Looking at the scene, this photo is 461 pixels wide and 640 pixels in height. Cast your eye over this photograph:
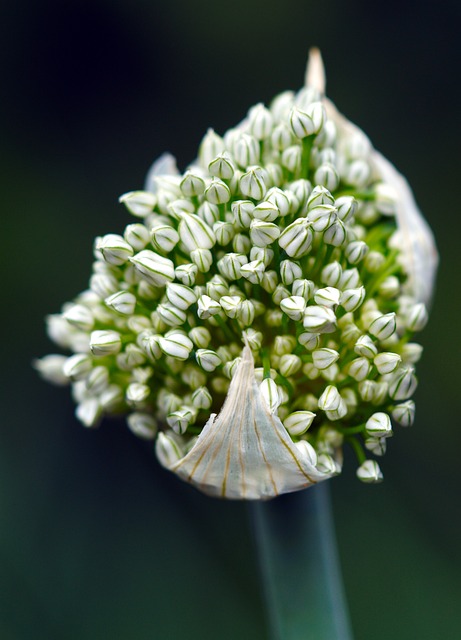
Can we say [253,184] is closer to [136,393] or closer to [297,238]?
[297,238]

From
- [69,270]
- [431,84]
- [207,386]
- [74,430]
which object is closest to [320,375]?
[207,386]

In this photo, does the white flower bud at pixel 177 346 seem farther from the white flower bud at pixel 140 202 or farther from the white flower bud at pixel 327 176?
the white flower bud at pixel 327 176

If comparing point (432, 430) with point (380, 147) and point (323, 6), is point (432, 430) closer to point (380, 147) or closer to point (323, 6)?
point (380, 147)

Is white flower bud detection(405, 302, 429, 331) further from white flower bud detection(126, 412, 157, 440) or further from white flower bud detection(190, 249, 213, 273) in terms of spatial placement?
white flower bud detection(126, 412, 157, 440)

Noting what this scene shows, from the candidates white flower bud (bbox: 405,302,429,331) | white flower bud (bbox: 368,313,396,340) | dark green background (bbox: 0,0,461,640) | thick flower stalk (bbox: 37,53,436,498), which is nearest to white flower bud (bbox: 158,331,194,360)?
thick flower stalk (bbox: 37,53,436,498)

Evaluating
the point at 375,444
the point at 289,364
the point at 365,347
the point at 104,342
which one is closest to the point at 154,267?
the point at 104,342

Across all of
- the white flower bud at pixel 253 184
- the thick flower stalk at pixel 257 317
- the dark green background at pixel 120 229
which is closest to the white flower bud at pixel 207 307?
the thick flower stalk at pixel 257 317
